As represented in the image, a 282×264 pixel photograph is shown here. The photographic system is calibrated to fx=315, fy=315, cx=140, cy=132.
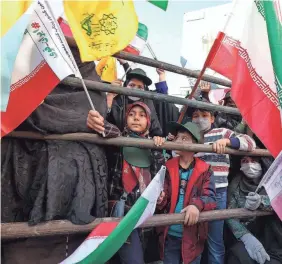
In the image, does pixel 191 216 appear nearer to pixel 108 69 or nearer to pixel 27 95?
pixel 27 95

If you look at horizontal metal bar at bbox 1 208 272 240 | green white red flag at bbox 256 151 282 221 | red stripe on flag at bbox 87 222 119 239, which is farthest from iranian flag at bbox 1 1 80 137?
green white red flag at bbox 256 151 282 221

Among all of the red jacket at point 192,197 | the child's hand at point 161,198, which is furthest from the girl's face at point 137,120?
→ the child's hand at point 161,198

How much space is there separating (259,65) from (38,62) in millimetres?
1370

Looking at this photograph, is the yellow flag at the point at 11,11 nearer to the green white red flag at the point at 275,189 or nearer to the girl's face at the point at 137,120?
the girl's face at the point at 137,120

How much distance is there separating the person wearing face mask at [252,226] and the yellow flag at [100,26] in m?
1.49

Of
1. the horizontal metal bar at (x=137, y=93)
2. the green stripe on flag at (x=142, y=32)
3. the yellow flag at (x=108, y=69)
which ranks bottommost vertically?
the horizontal metal bar at (x=137, y=93)

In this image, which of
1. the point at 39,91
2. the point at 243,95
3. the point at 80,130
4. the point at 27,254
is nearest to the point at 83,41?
the point at 39,91

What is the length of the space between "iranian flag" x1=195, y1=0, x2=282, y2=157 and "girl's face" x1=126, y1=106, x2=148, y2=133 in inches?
28.8

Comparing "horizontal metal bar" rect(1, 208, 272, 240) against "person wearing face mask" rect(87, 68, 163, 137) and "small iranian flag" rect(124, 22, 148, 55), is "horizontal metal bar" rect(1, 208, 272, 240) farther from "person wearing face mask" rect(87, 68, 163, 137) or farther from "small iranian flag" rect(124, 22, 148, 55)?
"small iranian flag" rect(124, 22, 148, 55)

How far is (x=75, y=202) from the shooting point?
1759mm

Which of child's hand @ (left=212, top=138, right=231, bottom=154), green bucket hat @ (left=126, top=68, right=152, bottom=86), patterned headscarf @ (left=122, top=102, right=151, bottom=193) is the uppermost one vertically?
green bucket hat @ (left=126, top=68, right=152, bottom=86)

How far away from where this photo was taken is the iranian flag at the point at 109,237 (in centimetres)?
164

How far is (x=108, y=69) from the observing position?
355 centimetres

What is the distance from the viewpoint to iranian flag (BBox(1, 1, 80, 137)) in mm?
1662
